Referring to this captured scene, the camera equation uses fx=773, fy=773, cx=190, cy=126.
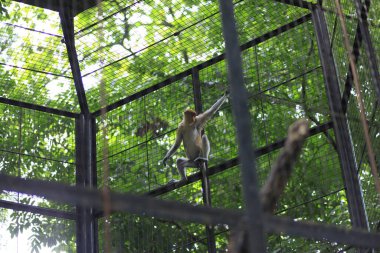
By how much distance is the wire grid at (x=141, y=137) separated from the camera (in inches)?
408

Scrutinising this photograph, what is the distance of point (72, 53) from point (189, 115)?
2.02m

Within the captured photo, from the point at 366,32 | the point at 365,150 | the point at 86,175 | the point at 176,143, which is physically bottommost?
→ the point at 365,150

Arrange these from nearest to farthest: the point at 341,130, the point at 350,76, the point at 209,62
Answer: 1. the point at 350,76
2. the point at 341,130
3. the point at 209,62

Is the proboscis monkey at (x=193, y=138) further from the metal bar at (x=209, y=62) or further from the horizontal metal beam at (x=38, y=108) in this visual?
the horizontal metal beam at (x=38, y=108)

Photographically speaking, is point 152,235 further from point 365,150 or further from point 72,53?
point 365,150

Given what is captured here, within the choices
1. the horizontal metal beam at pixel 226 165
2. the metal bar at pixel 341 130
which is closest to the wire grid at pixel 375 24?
the metal bar at pixel 341 130

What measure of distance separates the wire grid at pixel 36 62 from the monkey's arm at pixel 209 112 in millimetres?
1724

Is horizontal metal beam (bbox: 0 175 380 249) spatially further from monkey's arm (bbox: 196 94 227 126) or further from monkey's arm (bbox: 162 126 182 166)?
monkey's arm (bbox: 162 126 182 166)

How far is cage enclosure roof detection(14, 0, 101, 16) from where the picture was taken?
10.0 meters

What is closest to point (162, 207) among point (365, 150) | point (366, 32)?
point (366, 32)

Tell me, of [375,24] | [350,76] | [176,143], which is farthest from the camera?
[176,143]

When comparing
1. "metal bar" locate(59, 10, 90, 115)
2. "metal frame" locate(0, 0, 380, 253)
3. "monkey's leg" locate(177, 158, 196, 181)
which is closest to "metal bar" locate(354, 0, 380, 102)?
"metal frame" locate(0, 0, 380, 253)

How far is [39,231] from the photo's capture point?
10.5m

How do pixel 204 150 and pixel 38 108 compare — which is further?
pixel 204 150
